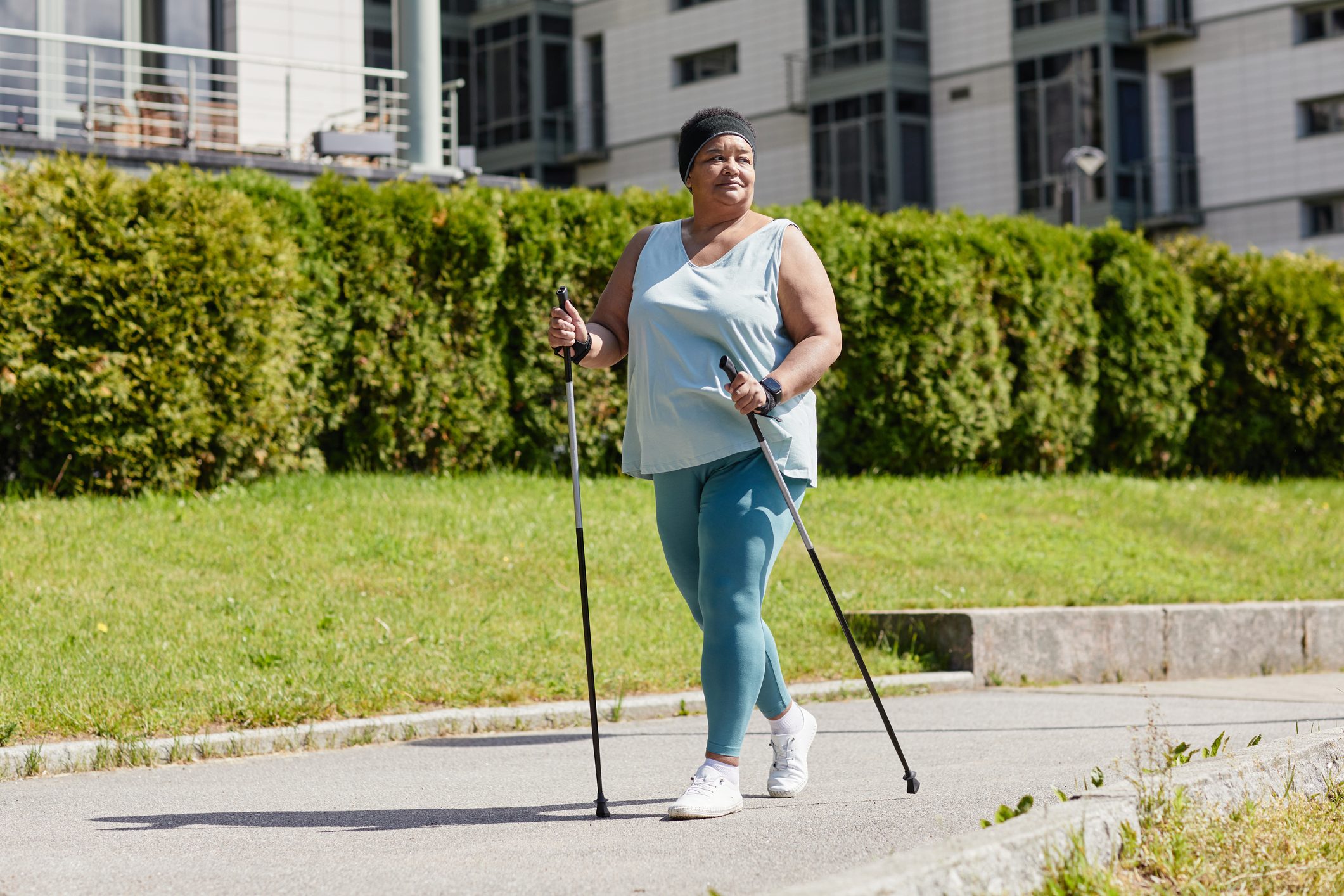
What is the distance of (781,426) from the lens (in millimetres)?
4852

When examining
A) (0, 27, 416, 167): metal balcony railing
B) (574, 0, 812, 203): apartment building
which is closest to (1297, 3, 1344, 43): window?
(574, 0, 812, 203): apartment building

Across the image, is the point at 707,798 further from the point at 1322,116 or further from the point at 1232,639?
the point at 1322,116

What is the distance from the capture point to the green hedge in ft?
33.9

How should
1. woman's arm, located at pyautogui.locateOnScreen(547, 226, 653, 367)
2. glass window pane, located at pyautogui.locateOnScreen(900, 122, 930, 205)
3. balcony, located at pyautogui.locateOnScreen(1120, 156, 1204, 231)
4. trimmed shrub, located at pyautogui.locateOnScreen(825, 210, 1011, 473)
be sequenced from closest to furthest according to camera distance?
woman's arm, located at pyautogui.locateOnScreen(547, 226, 653, 367)
trimmed shrub, located at pyautogui.locateOnScreen(825, 210, 1011, 473)
balcony, located at pyautogui.locateOnScreen(1120, 156, 1204, 231)
glass window pane, located at pyautogui.locateOnScreen(900, 122, 930, 205)

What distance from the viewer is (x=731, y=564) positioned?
15.5ft

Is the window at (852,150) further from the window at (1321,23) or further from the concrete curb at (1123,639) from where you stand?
the concrete curb at (1123,639)

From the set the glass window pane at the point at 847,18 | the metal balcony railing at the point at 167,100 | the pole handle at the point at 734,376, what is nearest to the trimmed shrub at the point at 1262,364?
the metal balcony railing at the point at 167,100

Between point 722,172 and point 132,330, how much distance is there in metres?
6.49

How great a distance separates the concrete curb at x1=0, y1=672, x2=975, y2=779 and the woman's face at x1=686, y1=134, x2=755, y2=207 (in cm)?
285

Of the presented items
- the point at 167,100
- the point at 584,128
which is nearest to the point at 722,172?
the point at 167,100

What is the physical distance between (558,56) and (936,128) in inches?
410

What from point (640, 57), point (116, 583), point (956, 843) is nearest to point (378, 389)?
point (116, 583)

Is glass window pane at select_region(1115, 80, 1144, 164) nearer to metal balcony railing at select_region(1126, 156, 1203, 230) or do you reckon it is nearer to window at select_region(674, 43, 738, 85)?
metal balcony railing at select_region(1126, 156, 1203, 230)

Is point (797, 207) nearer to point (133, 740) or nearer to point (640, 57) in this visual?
point (133, 740)
